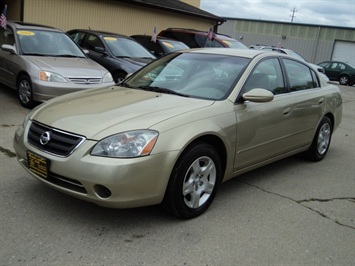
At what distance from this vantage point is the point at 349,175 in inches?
210

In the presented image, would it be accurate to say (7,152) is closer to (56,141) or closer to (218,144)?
(56,141)

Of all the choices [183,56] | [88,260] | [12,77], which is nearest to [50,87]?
[12,77]

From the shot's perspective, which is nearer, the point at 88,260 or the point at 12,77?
the point at 88,260

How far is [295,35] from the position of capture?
39250mm

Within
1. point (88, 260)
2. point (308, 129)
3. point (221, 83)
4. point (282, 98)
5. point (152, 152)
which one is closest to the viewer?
point (88, 260)

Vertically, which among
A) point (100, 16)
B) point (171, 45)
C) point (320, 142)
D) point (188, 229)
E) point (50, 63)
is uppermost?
point (100, 16)

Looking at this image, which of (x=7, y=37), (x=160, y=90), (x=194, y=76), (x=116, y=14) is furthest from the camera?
(x=116, y=14)

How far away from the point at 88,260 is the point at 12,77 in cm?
574

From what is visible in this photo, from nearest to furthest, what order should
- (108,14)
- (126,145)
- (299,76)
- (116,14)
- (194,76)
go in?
(126,145) → (194,76) → (299,76) → (108,14) → (116,14)

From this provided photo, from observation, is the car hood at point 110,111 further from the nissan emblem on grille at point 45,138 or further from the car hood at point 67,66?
the car hood at point 67,66

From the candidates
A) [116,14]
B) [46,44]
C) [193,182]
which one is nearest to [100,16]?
[116,14]

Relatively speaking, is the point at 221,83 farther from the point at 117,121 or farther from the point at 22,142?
the point at 22,142

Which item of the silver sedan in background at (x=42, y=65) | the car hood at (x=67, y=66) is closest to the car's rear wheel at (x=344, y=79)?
the silver sedan in background at (x=42, y=65)

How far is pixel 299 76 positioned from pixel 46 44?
202 inches
